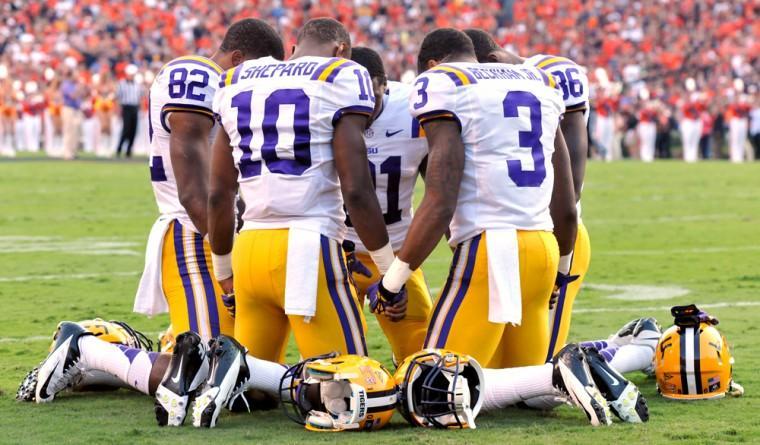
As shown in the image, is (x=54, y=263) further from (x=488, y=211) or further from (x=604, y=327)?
(x=488, y=211)

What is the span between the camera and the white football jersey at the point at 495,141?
466 cm

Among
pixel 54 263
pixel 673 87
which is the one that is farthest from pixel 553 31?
pixel 54 263

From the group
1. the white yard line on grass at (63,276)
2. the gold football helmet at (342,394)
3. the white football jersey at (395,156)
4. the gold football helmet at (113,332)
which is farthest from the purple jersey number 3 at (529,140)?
the white yard line on grass at (63,276)

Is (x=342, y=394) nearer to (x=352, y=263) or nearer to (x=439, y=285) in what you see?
(x=352, y=263)

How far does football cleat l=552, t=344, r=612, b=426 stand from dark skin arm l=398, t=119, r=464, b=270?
2.06 feet

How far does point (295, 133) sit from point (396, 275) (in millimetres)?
625

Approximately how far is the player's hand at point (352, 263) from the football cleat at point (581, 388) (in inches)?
37.6

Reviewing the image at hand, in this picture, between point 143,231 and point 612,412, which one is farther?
point 143,231

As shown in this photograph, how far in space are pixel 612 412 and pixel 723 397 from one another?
2.58 feet

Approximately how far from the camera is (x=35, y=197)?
51.5 feet

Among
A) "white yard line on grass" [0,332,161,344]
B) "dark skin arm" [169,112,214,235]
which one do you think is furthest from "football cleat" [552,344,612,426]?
"white yard line on grass" [0,332,161,344]

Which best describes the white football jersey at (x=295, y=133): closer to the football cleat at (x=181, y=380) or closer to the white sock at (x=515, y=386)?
the football cleat at (x=181, y=380)

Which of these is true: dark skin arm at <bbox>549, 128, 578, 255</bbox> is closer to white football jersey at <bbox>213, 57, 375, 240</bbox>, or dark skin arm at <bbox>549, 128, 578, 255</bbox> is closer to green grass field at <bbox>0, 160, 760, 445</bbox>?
green grass field at <bbox>0, 160, 760, 445</bbox>

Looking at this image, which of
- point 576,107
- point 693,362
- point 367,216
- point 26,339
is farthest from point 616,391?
point 26,339
